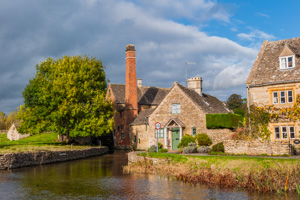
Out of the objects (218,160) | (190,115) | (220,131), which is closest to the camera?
(218,160)

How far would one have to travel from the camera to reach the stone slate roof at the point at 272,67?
97.9 ft

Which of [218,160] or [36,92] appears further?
[36,92]

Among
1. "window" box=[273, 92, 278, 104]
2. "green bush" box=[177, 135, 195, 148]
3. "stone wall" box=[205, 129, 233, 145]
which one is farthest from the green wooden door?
"window" box=[273, 92, 278, 104]

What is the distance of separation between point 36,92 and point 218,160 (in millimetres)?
30779

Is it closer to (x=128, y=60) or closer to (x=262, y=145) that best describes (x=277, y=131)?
(x=262, y=145)

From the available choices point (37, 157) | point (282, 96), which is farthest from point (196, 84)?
point (37, 157)

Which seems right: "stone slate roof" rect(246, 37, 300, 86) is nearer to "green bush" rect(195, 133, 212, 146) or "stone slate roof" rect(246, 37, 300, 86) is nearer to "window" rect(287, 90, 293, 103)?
"window" rect(287, 90, 293, 103)

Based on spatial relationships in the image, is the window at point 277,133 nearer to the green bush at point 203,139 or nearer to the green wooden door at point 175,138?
the green bush at point 203,139

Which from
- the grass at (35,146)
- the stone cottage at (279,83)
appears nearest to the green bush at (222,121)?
the stone cottage at (279,83)

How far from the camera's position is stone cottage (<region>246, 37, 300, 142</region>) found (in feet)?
95.8

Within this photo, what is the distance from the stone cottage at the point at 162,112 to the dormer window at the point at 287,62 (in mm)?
10863

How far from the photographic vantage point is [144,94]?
61500mm

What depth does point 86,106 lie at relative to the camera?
43.1 meters

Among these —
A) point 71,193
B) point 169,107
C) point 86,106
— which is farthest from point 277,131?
point 86,106
